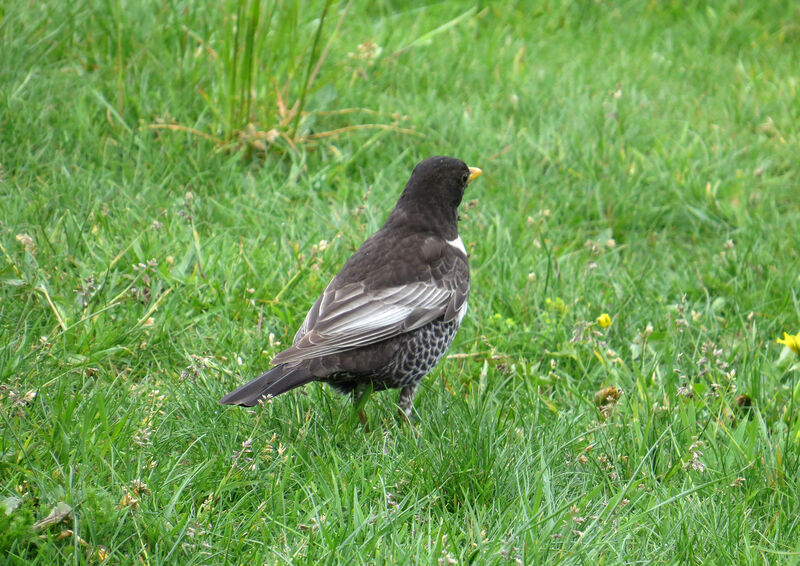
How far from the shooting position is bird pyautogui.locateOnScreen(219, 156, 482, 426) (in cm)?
374

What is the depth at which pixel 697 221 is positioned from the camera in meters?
6.10

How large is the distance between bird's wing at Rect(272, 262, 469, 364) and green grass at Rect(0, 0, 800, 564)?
0.31m

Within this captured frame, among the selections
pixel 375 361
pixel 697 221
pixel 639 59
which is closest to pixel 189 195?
pixel 375 361

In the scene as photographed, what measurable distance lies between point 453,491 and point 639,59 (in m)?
5.74

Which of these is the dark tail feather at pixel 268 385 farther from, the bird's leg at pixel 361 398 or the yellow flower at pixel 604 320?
the yellow flower at pixel 604 320

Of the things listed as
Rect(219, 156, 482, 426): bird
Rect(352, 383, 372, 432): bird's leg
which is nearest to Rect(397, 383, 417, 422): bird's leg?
Rect(219, 156, 482, 426): bird

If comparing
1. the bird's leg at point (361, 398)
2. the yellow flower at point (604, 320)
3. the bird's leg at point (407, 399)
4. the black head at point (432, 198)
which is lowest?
the yellow flower at point (604, 320)

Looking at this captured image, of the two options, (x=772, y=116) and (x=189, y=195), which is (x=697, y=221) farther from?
(x=189, y=195)

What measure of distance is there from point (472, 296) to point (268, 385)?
1.77 metres

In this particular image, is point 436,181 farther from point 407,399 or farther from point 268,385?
point 268,385

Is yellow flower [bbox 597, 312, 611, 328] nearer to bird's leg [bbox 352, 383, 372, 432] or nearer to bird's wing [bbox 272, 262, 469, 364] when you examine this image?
bird's wing [bbox 272, 262, 469, 364]

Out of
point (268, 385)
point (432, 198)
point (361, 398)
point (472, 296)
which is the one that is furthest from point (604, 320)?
point (268, 385)

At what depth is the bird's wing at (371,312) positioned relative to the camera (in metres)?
3.82

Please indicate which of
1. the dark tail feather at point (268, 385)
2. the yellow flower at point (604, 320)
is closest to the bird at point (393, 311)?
the dark tail feather at point (268, 385)
